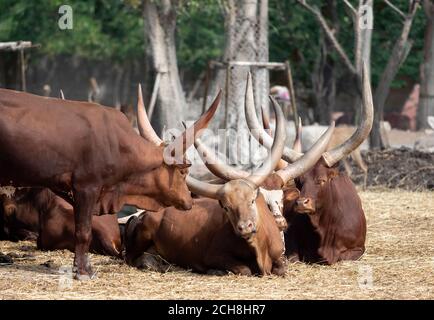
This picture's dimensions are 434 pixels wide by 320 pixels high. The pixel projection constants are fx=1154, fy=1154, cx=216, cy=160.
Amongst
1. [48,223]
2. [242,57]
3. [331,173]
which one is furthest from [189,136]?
[242,57]

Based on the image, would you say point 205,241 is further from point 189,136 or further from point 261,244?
point 189,136

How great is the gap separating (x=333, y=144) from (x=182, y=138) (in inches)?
272

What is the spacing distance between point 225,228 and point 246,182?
440 mm

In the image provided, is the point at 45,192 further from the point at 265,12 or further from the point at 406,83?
the point at 406,83

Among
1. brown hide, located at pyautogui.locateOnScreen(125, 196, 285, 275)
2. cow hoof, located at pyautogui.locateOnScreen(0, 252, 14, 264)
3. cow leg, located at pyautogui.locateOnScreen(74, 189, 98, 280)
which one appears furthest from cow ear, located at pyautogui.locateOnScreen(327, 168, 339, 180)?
cow hoof, located at pyautogui.locateOnScreen(0, 252, 14, 264)

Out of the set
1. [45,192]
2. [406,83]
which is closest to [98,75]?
[406,83]

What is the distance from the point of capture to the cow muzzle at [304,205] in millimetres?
8180

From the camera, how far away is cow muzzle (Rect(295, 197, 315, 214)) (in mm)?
8180

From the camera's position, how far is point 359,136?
341 inches

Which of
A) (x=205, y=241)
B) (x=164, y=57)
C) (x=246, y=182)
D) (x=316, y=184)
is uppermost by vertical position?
(x=164, y=57)

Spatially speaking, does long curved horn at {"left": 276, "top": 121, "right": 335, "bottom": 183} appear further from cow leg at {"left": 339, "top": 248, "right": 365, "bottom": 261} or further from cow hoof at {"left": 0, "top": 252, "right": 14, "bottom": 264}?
cow hoof at {"left": 0, "top": 252, "right": 14, "bottom": 264}

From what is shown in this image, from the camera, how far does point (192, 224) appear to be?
810 centimetres

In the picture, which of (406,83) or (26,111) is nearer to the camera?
(26,111)

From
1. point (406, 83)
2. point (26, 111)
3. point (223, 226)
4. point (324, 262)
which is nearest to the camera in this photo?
point (26, 111)
